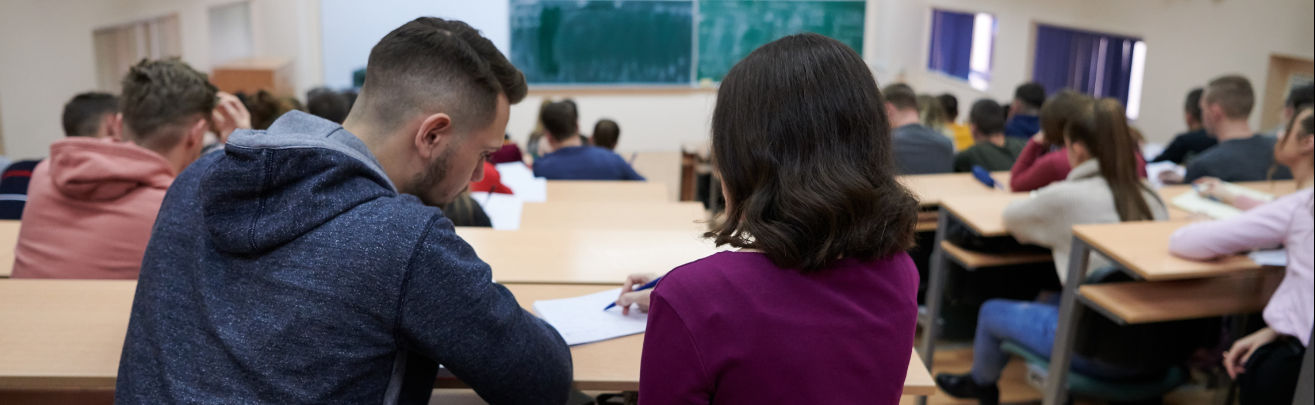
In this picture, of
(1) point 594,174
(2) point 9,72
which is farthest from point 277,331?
(2) point 9,72

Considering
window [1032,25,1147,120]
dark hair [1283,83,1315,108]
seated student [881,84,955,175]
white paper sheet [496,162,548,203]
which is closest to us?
white paper sheet [496,162,548,203]

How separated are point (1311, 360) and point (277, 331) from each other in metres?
2.19

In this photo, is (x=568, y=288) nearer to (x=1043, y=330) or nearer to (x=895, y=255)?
(x=895, y=255)

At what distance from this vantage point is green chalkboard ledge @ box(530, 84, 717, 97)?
8.29 metres

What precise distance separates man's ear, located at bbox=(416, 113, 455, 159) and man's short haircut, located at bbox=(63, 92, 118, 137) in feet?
6.85

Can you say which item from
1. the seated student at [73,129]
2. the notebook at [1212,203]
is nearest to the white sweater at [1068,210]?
the notebook at [1212,203]

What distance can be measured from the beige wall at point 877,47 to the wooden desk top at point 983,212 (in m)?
2.89

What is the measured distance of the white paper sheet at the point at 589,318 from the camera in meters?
1.52

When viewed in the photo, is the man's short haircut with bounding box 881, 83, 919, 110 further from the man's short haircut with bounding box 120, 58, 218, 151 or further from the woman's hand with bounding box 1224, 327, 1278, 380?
the man's short haircut with bounding box 120, 58, 218, 151

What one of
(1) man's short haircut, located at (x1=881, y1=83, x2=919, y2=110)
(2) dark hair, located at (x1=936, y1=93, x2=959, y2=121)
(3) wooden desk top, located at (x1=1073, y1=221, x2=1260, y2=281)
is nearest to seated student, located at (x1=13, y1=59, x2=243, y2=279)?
(3) wooden desk top, located at (x1=1073, y1=221, x2=1260, y2=281)

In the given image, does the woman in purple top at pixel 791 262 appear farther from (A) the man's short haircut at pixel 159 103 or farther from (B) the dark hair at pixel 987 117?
(B) the dark hair at pixel 987 117

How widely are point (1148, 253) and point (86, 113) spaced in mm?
3278

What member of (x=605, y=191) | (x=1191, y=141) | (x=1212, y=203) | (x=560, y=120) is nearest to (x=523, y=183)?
(x=605, y=191)

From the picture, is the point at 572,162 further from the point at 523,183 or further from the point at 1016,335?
the point at 1016,335
